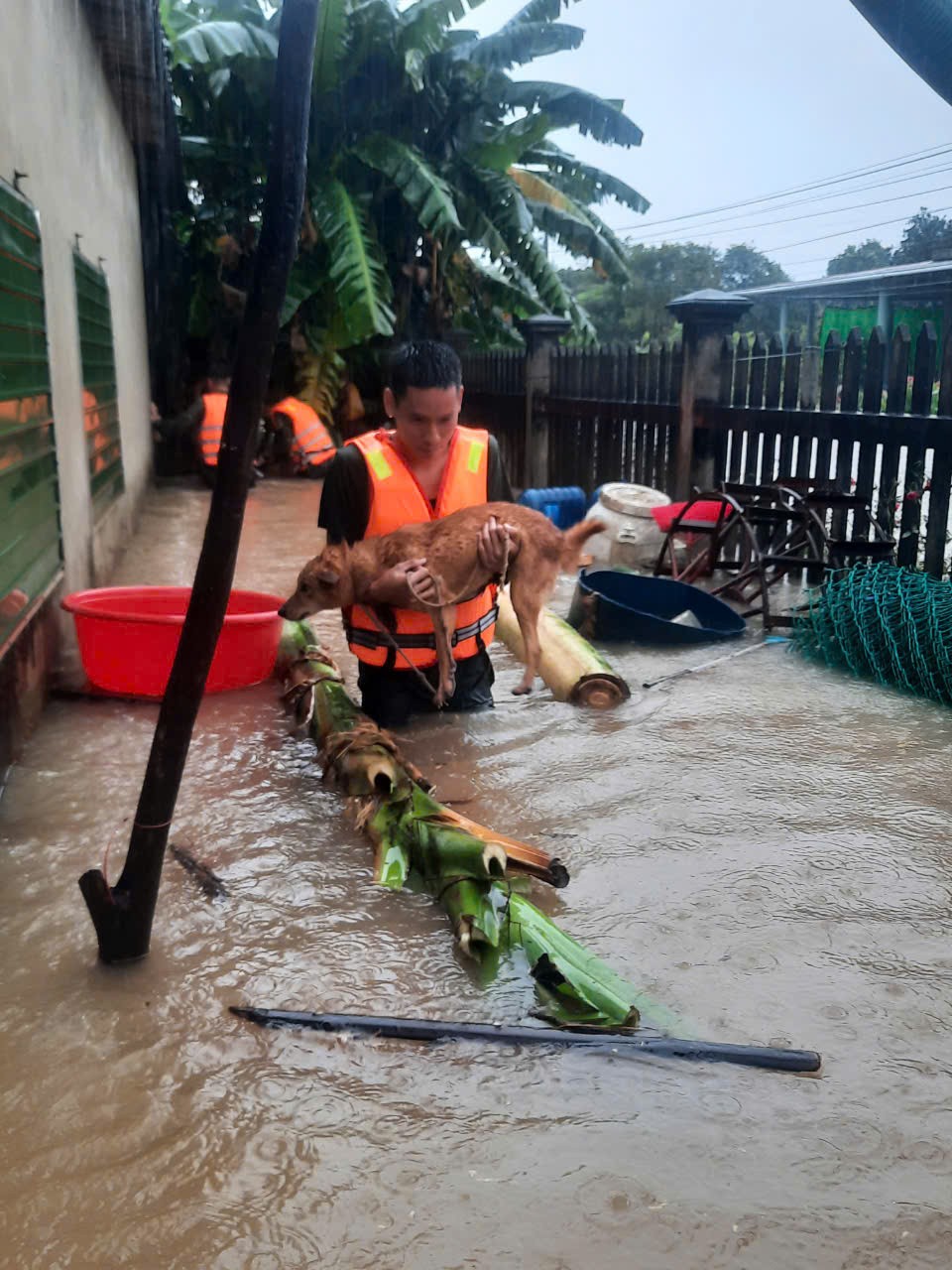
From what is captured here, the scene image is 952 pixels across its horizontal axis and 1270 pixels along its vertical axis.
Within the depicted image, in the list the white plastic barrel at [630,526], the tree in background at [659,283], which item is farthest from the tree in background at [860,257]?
the white plastic barrel at [630,526]

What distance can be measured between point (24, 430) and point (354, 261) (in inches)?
436

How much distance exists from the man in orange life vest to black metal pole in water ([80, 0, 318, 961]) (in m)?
1.72

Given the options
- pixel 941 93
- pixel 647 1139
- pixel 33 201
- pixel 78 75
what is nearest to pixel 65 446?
pixel 33 201

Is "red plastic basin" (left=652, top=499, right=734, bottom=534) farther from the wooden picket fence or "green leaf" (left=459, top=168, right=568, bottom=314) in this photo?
"green leaf" (left=459, top=168, right=568, bottom=314)

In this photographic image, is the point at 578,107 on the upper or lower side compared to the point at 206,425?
upper

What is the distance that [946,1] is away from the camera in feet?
11.8

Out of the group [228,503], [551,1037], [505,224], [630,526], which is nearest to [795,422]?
[630,526]

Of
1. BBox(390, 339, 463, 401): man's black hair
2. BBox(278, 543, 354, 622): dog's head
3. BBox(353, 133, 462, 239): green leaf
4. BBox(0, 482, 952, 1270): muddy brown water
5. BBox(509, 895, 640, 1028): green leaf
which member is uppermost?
BBox(353, 133, 462, 239): green leaf

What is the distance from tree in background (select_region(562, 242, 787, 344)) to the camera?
41.2 m

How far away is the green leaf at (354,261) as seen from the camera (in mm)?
15148

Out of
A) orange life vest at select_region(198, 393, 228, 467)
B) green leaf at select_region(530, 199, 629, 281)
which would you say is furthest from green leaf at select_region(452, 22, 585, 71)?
orange life vest at select_region(198, 393, 228, 467)

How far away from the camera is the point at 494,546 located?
472 centimetres

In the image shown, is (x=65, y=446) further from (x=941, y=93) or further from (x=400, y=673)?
(x=941, y=93)

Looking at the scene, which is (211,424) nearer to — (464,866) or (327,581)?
(327,581)
